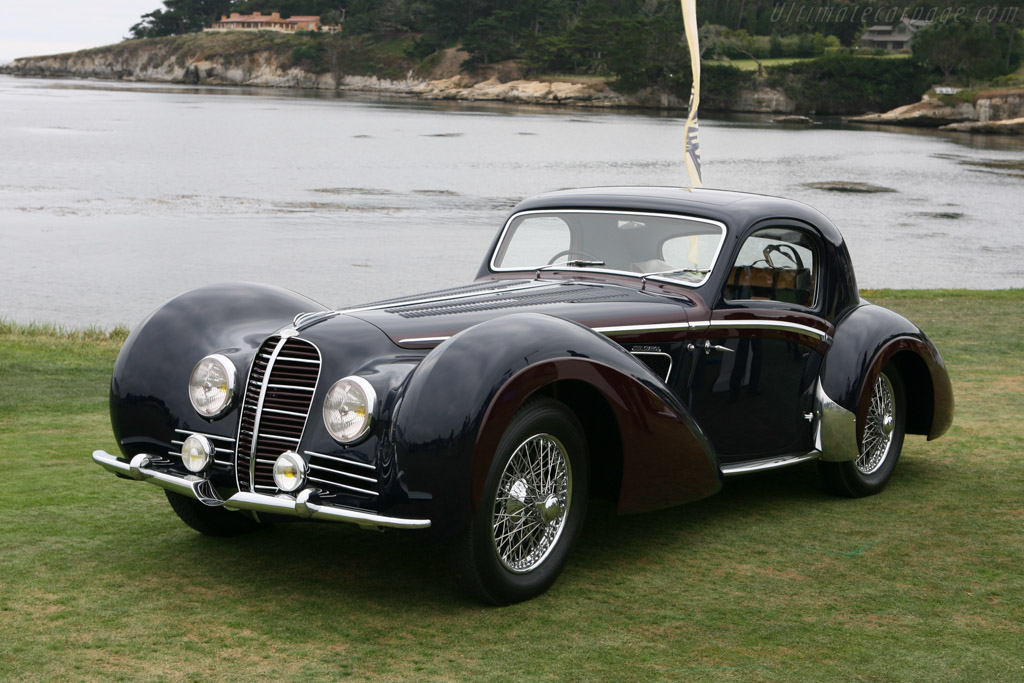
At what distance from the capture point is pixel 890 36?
14575 cm

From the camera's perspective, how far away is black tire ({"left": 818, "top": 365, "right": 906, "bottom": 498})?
660 cm

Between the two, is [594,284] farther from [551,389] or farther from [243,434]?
[243,434]

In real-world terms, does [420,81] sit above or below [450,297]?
above

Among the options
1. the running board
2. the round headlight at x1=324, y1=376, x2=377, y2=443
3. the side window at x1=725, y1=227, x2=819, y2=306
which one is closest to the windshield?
the side window at x1=725, y1=227, x2=819, y2=306

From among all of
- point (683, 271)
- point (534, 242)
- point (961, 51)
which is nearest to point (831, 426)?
point (683, 271)

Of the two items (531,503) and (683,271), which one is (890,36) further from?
(531,503)

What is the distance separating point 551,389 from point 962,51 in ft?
405

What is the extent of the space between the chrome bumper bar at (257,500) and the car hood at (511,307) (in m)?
0.84

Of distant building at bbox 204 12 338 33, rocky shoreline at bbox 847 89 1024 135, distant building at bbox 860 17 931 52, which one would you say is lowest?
rocky shoreline at bbox 847 89 1024 135

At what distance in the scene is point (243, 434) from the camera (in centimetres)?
482

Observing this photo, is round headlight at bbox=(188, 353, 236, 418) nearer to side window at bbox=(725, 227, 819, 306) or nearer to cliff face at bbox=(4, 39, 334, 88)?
side window at bbox=(725, 227, 819, 306)

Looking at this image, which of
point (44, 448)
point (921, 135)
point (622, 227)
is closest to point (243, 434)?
point (622, 227)

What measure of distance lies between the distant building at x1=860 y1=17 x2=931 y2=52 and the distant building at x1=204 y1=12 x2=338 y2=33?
90589 mm

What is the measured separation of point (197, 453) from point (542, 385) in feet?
5.14
